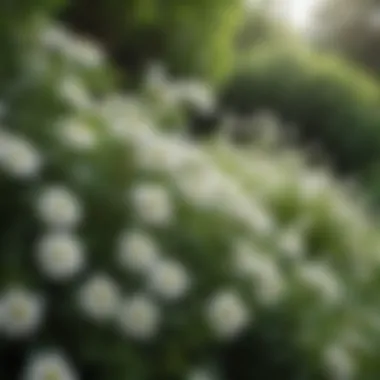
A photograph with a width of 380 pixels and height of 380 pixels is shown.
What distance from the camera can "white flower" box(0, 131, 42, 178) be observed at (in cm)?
131

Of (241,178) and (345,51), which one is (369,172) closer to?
(241,178)

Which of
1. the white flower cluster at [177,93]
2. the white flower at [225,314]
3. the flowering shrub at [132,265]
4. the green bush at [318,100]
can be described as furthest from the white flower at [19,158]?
the green bush at [318,100]

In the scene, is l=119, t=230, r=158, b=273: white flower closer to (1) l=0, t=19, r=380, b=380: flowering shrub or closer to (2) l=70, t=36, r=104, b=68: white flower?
(1) l=0, t=19, r=380, b=380: flowering shrub

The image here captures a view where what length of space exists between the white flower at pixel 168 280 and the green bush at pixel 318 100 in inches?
85.6

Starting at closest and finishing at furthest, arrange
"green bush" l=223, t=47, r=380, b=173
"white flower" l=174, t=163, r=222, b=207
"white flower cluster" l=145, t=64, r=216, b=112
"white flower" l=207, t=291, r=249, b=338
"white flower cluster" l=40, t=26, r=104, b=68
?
"white flower" l=207, t=291, r=249, b=338
"white flower" l=174, t=163, r=222, b=207
"white flower cluster" l=40, t=26, r=104, b=68
"white flower cluster" l=145, t=64, r=216, b=112
"green bush" l=223, t=47, r=380, b=173

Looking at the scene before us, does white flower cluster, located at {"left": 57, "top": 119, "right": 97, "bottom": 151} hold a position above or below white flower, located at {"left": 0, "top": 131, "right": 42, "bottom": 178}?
above

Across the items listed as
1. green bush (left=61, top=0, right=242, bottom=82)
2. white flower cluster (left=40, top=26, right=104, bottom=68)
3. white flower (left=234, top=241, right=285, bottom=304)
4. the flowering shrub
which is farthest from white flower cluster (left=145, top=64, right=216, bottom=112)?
white flower (left=234, top=241, right=285, bottom=304)

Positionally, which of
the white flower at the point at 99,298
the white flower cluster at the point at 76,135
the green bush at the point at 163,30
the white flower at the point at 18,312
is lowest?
the white flower at the point at 18,312

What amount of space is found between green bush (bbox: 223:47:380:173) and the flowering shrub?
190 cm

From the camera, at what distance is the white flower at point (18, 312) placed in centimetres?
121

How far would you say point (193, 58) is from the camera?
2.55m

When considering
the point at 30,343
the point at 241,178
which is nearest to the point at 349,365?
the point at 30,343

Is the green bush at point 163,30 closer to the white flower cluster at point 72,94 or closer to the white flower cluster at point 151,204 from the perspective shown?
the white flower cluster at point 72,94

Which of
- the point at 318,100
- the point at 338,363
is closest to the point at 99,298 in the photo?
the point at 338,363
